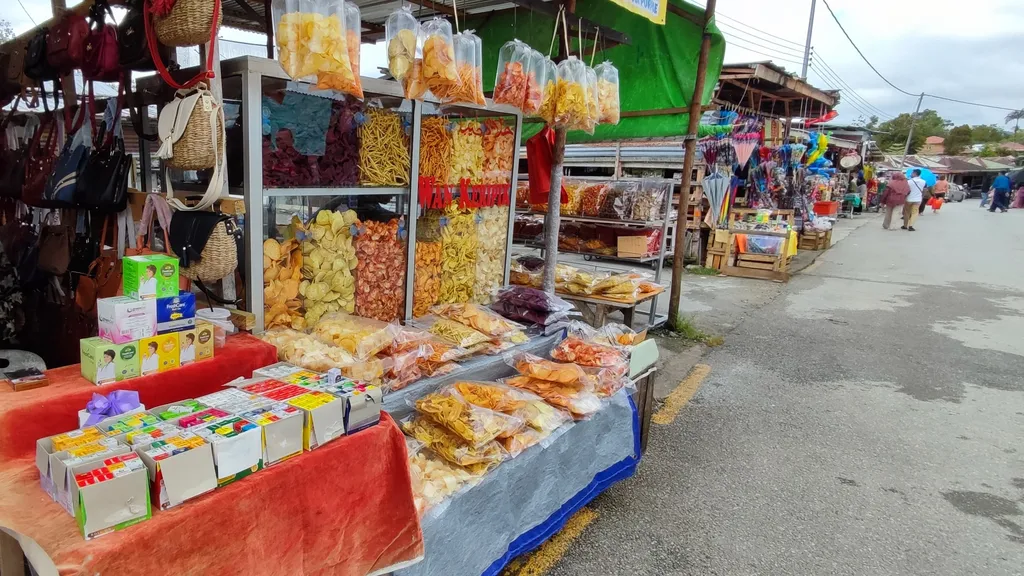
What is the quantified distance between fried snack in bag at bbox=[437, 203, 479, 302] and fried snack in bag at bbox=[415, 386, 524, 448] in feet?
4.50

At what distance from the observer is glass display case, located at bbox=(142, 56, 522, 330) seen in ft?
9.21

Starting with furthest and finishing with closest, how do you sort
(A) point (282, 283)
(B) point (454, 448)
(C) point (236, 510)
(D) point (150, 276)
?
(A) point (282, 283) → (B) point (454, 448) → (D) point (150, 276) → (C) point (236, 510)

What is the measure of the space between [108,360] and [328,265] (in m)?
1.39

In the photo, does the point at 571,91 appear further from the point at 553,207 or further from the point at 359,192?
the point at 359,192

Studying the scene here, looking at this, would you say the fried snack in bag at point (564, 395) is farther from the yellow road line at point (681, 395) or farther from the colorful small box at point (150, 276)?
the colorful small box at point (150, 276)

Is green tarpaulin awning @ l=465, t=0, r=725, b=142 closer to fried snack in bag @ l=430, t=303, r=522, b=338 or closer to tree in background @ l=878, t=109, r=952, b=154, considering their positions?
fried snack in bag @ l=430, t=303, r=522, b=338

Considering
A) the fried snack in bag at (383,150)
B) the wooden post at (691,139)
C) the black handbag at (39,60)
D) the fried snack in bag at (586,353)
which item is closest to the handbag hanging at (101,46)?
the black handbag at (39,60)

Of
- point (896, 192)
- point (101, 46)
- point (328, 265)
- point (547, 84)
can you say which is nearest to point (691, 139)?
point (547, 84)

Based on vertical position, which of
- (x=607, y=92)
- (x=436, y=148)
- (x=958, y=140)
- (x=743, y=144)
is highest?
(x=958, y=140)

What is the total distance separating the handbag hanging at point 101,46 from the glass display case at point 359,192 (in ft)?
1.72

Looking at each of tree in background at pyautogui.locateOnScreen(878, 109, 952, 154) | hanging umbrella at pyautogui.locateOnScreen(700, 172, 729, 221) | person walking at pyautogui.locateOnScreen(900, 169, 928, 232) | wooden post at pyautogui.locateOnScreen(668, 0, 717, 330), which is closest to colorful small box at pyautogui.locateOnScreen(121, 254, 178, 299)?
wooden post at pyautogui.locateOnScreen(668, 0, 717, 330)

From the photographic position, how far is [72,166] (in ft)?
9.78

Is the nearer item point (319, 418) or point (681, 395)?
point (319, 418)

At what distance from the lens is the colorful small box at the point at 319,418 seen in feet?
6.08
